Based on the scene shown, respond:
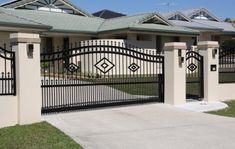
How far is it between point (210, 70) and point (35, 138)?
752cm

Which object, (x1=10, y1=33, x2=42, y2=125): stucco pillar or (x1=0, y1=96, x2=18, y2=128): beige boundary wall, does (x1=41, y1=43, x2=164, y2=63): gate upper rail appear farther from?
(x1=0, y1=96, x2=18, y2=128): beige boundary wall

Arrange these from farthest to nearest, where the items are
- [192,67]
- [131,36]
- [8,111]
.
A: [131,36] → [192,67] → [8,111]

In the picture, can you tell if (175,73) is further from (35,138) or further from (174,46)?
(35,138)

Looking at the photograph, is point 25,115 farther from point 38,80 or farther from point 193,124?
point 193,124

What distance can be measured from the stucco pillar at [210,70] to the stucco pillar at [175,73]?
1157 millimetres

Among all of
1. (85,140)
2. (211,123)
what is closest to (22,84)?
(85,140)

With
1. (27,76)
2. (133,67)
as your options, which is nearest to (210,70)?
(133,67)

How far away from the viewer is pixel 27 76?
31.5 ft

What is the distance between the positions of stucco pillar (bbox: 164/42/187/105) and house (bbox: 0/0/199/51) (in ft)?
43.0

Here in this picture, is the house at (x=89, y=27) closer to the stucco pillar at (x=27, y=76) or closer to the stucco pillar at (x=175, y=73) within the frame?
the stucco pillar at (x=175, y=73)

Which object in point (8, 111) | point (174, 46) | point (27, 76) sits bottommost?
point (8, 111)

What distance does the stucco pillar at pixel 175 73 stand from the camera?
1266 cm

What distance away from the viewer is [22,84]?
953 cm

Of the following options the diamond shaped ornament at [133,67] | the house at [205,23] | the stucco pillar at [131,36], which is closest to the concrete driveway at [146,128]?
the diamond shaped ornament at [133,67]
